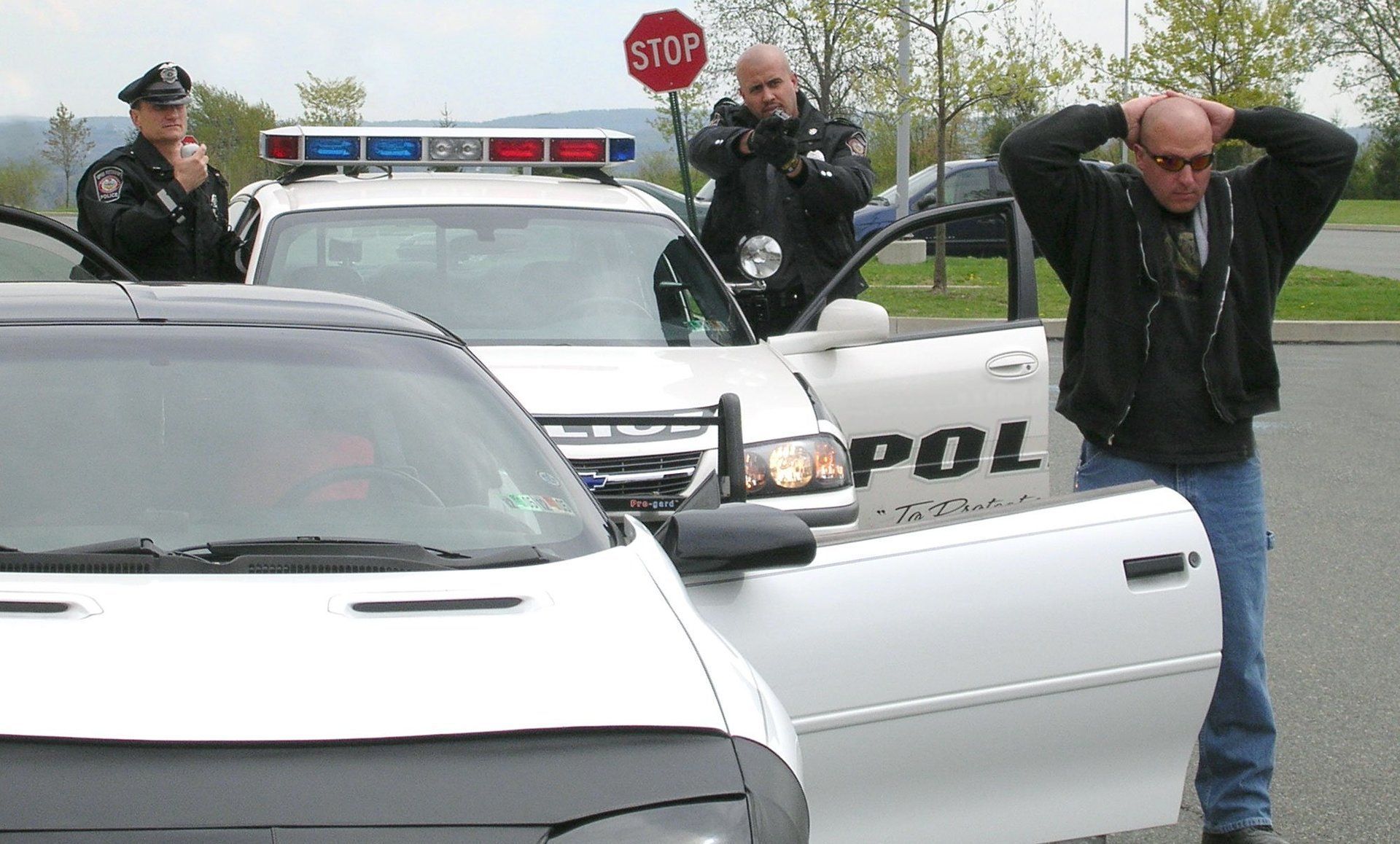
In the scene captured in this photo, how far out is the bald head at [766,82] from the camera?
295 inches

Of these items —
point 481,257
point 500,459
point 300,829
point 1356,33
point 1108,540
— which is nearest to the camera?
point 300,829

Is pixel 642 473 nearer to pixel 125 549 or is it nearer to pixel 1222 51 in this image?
pixel 125 549

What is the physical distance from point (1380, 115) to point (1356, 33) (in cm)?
1013

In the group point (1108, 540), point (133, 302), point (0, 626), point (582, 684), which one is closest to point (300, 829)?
point (582, 684)

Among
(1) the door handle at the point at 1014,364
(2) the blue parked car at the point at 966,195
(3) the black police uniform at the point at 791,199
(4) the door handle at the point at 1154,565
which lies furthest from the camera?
(2) the blue parked car at the point at 966,195

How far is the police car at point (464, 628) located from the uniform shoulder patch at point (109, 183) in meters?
3.33

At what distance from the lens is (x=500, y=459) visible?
3.30 m

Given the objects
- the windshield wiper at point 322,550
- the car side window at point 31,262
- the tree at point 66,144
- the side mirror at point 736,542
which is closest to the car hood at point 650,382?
the side mirror at point 736,542

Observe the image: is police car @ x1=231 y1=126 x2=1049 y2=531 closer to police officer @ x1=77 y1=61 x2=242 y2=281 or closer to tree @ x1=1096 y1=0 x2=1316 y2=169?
police officer @ x1=77 y1=61 x2=242 y2=281

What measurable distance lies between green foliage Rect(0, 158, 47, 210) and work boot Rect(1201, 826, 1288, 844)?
41.5 m

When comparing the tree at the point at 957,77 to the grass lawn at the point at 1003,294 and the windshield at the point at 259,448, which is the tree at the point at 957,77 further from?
the windshield at the point at 259,448

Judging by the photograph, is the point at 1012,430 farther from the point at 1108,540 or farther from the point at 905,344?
the point at 1108,540

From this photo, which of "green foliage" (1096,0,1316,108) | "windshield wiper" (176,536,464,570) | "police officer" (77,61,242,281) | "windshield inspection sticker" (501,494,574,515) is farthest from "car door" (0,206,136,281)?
"green foliage" (1096,0,1316,108)

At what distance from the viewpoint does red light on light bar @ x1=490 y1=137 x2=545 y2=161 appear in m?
7.05
